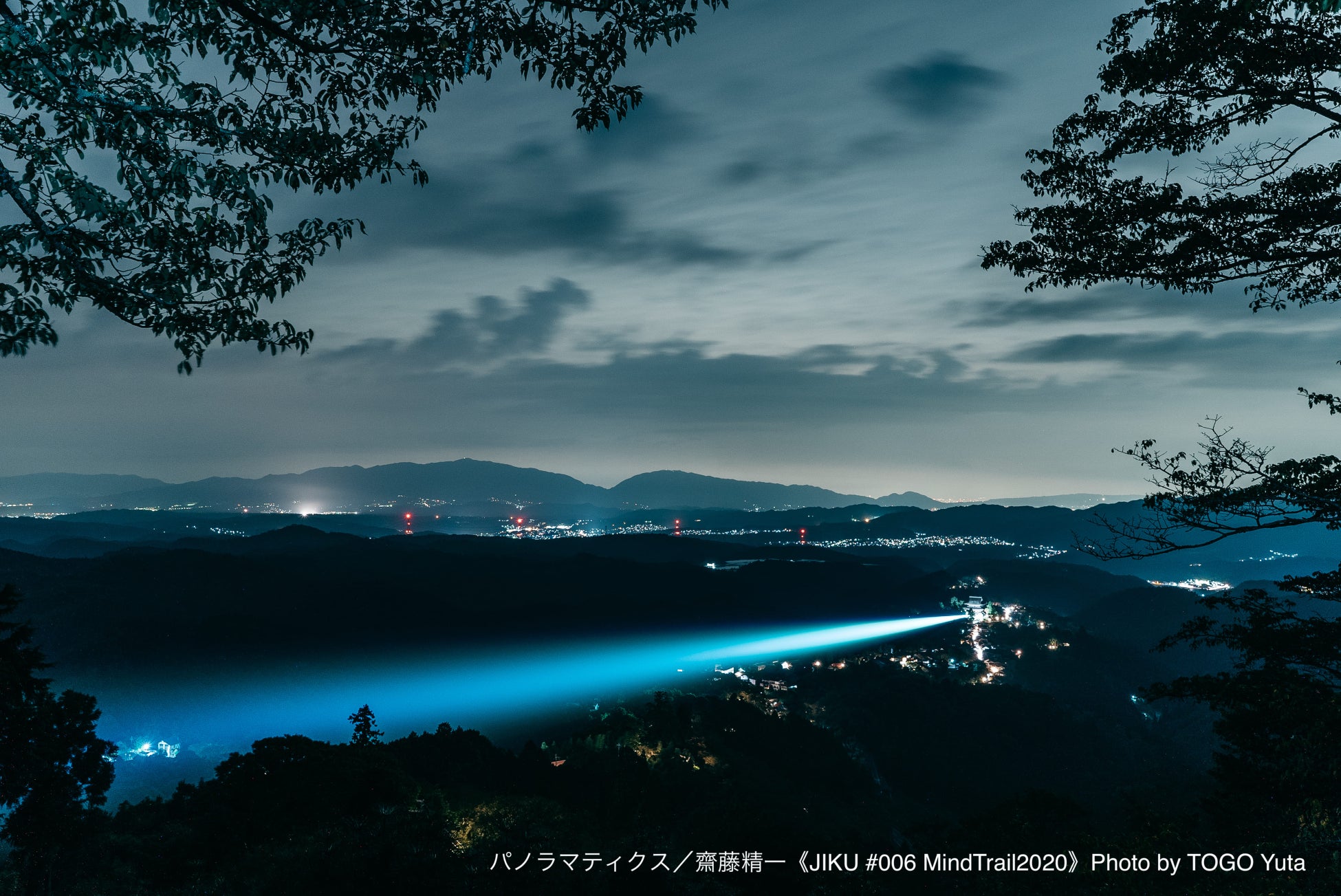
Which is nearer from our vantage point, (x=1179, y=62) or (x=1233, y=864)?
(x=1179, y=62)

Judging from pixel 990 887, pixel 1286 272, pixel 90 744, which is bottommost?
pixel 990 887

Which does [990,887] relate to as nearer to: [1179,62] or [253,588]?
[1179,62]

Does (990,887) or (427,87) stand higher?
(427,87)

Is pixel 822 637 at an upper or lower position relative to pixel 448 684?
upper

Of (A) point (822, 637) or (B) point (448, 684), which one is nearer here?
(B) point (448, 684)

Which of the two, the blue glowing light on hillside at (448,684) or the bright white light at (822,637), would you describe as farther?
the bright white light at (822,637)

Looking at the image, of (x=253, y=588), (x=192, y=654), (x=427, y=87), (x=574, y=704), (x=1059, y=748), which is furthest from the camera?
(x=253, y=588)

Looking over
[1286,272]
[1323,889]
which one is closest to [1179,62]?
[1286,272]

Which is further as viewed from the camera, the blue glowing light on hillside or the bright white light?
the bright white light

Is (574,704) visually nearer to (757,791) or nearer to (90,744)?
(757,791)

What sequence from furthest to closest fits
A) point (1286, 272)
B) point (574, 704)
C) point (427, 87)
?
point (574, 704) → point (1286, 272) → point (427, 87)
